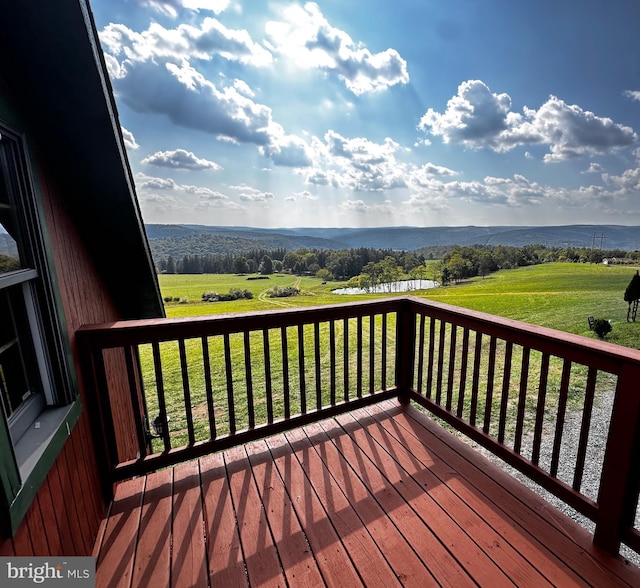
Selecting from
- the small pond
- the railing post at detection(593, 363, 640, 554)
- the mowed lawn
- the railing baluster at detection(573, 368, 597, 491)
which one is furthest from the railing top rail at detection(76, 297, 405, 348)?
the small pond

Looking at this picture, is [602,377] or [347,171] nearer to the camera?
[602,377]

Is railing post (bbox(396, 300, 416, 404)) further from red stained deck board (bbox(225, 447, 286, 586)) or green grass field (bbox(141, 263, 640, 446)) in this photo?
red stained deck board (bbox(225, 447, 286, 586))

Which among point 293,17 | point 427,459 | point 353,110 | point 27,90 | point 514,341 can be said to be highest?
point 353,110

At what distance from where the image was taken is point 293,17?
5859mm

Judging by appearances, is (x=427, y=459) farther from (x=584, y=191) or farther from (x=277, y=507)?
(x=584, y=191)

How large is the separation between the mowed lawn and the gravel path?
11.3 meters

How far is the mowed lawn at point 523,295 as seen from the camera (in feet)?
55.7

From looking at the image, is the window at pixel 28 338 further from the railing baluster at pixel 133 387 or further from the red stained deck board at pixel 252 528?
the red stained deck board at pixel 252 528

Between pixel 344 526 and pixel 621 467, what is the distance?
4.67 feet

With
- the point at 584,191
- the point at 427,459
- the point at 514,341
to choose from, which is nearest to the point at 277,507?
the point at 427,459

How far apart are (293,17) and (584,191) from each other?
26.9 m

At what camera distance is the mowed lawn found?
16984 mm

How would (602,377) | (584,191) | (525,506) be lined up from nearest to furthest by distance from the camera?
(525,506), (602,377), (584,191)

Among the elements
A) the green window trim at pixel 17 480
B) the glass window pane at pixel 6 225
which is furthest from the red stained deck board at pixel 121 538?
the glass window pane at pixel 6 225
